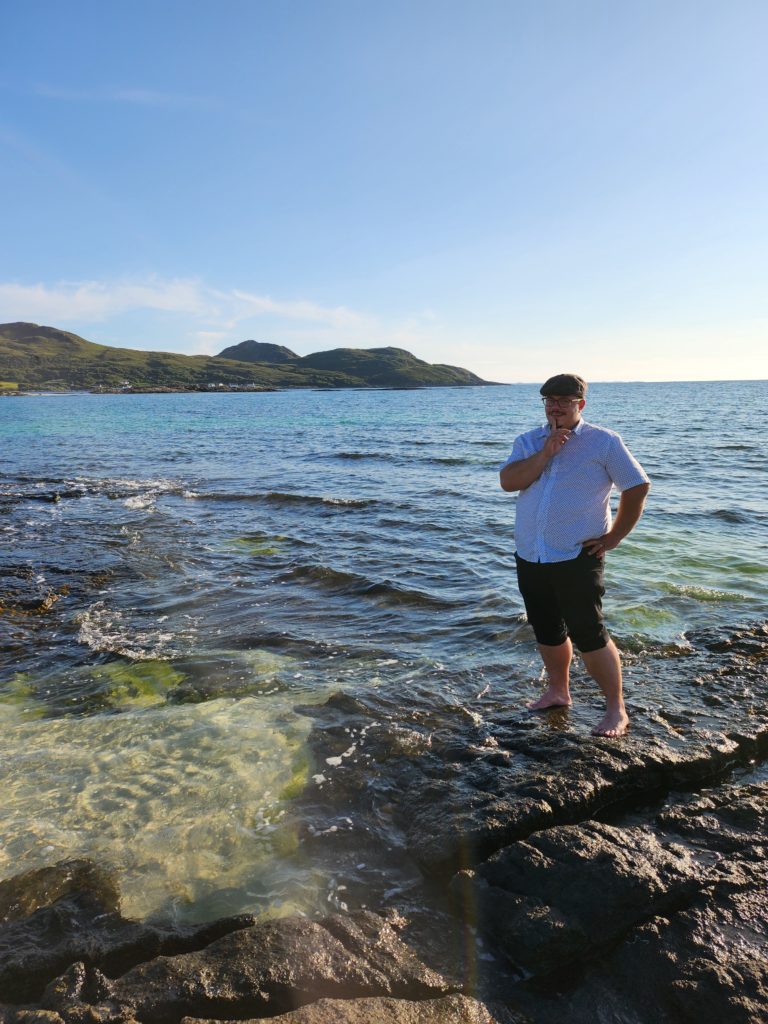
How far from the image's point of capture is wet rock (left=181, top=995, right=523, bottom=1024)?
267cm

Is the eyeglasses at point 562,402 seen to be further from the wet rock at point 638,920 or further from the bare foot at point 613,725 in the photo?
the wet rock at point 638,920

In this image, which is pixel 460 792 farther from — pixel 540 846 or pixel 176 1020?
pixel 176 1020

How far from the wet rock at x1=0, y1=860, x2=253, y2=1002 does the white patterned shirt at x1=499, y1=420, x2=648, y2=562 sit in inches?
133

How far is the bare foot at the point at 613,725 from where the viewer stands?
5.12 metres

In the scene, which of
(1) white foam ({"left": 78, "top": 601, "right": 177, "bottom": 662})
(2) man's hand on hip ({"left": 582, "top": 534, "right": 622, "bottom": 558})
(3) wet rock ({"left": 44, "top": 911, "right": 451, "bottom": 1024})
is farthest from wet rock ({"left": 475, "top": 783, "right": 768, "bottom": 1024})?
(1) white foam ({"left": 78, "top": 601, "right": 177, "bottom": 662})

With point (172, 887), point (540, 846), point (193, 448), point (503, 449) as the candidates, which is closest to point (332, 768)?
point (172, 887)

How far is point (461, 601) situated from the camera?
9641 millimetres

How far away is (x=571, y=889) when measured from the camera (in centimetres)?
327

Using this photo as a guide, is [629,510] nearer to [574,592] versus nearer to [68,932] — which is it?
[574,592]

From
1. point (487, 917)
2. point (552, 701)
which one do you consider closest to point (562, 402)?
point (552, 701)

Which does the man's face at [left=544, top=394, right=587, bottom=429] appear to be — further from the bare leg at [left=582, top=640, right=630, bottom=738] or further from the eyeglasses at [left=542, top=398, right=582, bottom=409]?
the bare leg at [left=582, top=640, right=630, bottom=738]

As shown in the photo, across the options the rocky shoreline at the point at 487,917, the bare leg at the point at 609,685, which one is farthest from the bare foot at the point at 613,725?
the rocky shoreline at the point at 487,917

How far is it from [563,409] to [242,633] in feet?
17.9

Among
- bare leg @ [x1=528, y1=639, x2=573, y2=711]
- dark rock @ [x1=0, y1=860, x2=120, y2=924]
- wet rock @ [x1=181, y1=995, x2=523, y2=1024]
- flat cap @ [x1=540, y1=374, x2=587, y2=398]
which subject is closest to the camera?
wet rock @ [x1=181, y1=995, x2=523, y2=1024]
